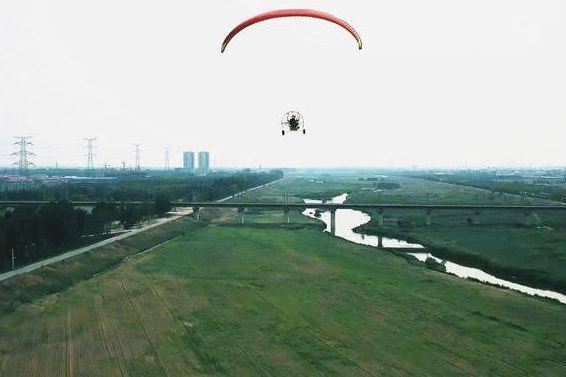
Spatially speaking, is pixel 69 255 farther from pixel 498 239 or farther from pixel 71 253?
pixel 498 239

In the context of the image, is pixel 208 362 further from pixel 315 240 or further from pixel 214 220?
pixel 214 220

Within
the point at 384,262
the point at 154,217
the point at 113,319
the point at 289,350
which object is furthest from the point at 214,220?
the point at 289,350

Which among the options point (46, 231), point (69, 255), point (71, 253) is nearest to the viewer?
point (69, 255)

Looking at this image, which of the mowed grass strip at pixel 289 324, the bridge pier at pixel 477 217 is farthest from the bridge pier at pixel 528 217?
the mowed grass strip at pixel 289 324

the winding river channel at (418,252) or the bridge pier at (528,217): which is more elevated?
the bridge pier at (528,217)

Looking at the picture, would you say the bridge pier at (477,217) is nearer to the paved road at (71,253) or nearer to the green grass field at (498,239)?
the green grass field at (498,239)

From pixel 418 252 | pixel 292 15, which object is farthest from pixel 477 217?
pixel 292 15

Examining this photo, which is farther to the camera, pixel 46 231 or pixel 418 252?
pixel 418 252

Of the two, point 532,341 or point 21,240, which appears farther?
point 21,240
